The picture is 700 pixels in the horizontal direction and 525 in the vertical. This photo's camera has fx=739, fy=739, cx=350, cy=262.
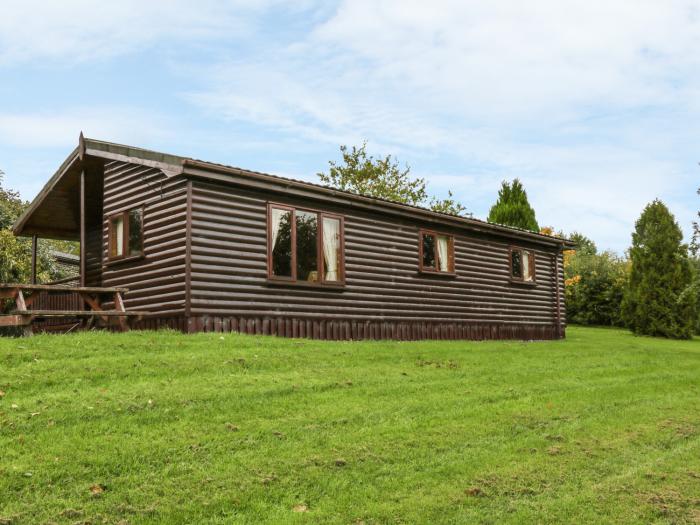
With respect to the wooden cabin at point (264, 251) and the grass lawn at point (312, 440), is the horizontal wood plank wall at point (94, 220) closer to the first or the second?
the wooden cabin at point (264, 251)

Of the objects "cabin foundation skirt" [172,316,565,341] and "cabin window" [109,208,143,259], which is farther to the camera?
"cabin window" [109,208,143,259]

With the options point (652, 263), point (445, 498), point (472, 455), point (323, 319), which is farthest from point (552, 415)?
point (652, 263)

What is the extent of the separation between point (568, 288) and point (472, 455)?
112 ft

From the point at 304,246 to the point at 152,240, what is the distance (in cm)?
336

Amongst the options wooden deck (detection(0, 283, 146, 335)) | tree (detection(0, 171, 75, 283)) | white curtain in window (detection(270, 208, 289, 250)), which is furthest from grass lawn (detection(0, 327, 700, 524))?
tree (detection(0, 171, 75, 283))

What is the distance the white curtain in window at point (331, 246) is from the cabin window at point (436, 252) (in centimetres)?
324

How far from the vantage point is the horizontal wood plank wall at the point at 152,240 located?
49.7 ft

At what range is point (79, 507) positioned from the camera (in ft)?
20.1

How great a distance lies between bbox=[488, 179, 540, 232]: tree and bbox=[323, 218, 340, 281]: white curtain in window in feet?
78.8

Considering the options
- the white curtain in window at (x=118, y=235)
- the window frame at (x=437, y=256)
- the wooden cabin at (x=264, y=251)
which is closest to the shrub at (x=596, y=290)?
the wooden cabin at (x=264, y=251)

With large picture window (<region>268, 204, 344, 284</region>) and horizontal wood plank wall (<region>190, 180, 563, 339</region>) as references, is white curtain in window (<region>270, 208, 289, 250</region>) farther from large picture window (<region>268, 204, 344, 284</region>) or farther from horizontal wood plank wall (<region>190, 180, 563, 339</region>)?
horizontal wood plank wall (<region>190, 180, 563, 339</region>)

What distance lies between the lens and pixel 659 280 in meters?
30.7

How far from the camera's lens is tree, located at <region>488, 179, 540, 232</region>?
40.3 meters

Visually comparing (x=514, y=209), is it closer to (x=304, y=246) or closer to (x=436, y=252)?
(x=436, y=252)
